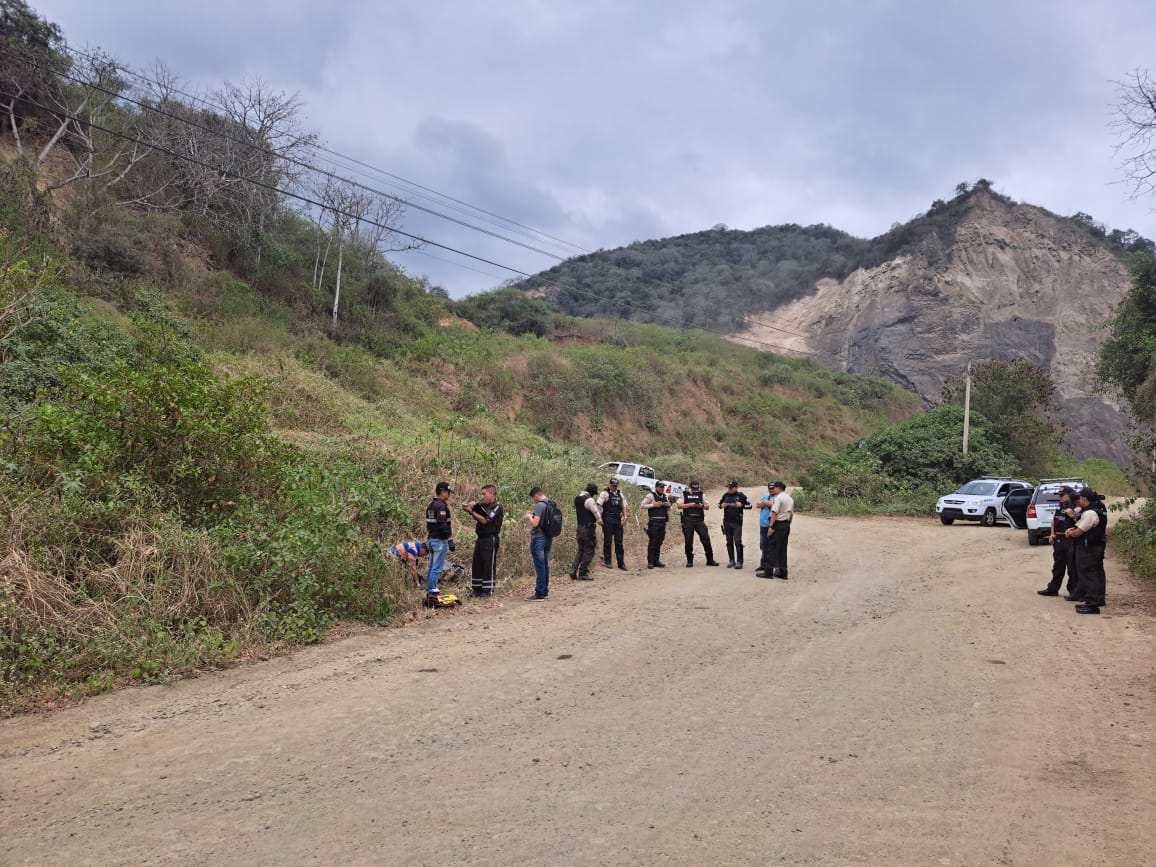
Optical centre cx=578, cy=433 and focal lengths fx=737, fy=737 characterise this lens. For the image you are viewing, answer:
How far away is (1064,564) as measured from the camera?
33.8ft

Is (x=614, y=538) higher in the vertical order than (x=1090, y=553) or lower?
lower

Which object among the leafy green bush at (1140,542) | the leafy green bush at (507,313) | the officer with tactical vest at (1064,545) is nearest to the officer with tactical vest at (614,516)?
the officer with tactical vest at (1064,545)

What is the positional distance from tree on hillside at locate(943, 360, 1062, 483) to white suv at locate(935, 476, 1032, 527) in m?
11.0

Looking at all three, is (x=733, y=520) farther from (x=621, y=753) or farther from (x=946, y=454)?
(x=946, y=454)

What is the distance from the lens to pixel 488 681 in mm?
6301

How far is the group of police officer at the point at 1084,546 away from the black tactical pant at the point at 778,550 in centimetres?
363

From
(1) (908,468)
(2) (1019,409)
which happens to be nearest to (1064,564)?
(1) (908,468)

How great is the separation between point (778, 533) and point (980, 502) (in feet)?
42.8

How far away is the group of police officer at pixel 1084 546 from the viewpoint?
30.9 feet

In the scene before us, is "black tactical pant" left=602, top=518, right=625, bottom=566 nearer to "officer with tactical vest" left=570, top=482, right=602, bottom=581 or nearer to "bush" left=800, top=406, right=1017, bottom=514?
"officer with tactical vest" left=570, top=482, right=602, bottom=581

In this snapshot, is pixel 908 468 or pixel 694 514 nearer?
pixel 694 514

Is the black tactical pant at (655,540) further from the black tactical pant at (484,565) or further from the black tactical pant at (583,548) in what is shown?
the black tactical pant at (484,565)

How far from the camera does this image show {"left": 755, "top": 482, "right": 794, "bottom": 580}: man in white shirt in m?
11.6

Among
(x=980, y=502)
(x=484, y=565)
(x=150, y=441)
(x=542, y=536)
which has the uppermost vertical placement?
(x=150, y=441)
